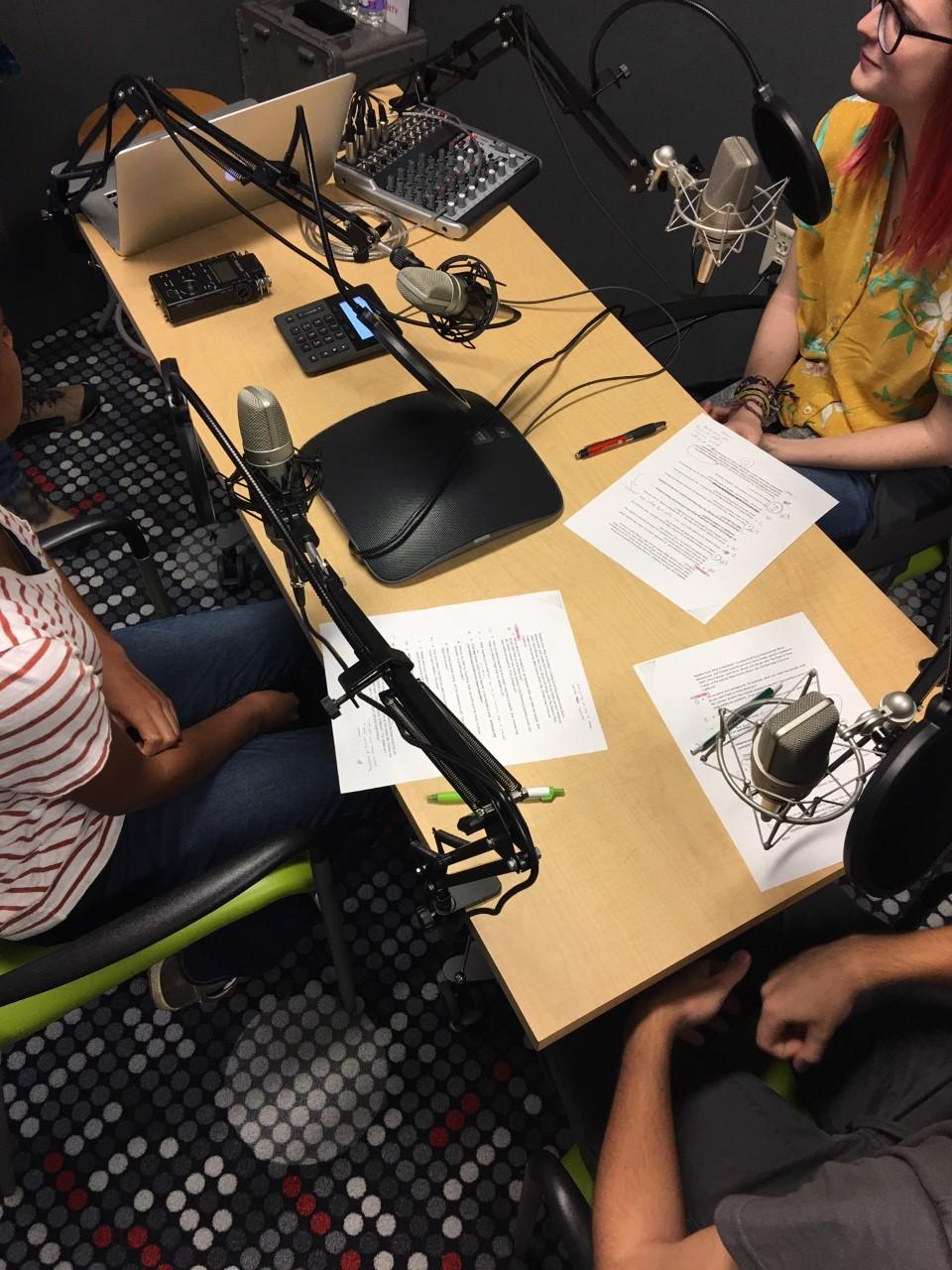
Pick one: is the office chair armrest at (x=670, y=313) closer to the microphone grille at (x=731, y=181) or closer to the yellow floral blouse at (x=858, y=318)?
the yellow floral blouse at (x=858, y=318)

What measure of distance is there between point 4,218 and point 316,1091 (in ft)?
6.98

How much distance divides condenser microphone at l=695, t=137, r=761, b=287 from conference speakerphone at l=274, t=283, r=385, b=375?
1.77ft

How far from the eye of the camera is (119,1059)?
1.53 m

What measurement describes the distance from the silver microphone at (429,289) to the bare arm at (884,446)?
2.15ft

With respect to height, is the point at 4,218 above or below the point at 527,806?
above

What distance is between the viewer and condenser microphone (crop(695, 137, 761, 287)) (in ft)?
3.31

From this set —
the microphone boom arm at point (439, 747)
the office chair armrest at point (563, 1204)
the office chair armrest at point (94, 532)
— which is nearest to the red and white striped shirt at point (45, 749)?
the office chair armrest at point (94, 532)

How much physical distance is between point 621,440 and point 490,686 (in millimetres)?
474

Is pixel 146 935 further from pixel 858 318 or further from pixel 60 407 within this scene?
pixel 60 407

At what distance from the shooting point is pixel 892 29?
115 cm

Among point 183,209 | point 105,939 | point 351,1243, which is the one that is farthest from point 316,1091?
point 183,209

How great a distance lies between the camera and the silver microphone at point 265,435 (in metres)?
0.73

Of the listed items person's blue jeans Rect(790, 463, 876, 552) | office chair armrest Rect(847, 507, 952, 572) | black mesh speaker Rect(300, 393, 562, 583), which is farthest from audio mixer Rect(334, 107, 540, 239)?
office chair armrest Rect(847, 507, 952, 572)

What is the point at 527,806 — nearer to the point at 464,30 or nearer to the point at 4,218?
the point at 4,218
